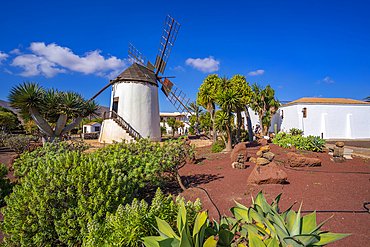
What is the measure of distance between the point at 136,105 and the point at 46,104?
309 inches

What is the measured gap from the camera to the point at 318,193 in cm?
515

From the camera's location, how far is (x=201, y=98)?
18.9m

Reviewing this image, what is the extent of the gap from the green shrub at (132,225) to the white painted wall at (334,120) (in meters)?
26.6

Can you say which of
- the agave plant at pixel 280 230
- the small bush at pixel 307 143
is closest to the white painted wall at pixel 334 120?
the small bush at pixel 307 143

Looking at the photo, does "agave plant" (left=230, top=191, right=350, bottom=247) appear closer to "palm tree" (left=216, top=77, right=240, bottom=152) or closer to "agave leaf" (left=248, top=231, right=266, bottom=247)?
"agave leaf" (left=248, top=231, right=266, bottom=247)

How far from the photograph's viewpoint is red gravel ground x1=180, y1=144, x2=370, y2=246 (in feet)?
12.0

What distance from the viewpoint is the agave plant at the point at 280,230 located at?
1.32 m

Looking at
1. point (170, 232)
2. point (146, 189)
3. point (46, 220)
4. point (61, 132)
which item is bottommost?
point (146, 189)

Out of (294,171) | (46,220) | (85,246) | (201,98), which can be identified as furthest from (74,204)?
(201,98)

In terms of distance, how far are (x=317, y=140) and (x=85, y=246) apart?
1517 cm

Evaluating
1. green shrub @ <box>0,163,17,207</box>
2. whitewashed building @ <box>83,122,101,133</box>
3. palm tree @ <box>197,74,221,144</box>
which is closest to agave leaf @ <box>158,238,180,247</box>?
green shrub @ <box>0,163,17,207</box>

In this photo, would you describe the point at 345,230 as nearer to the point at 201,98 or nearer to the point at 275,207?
the point at 275,207

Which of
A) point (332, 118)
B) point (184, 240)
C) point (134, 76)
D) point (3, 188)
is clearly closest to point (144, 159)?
point (184, 240)

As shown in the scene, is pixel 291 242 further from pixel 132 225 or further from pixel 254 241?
pixel 132 225
